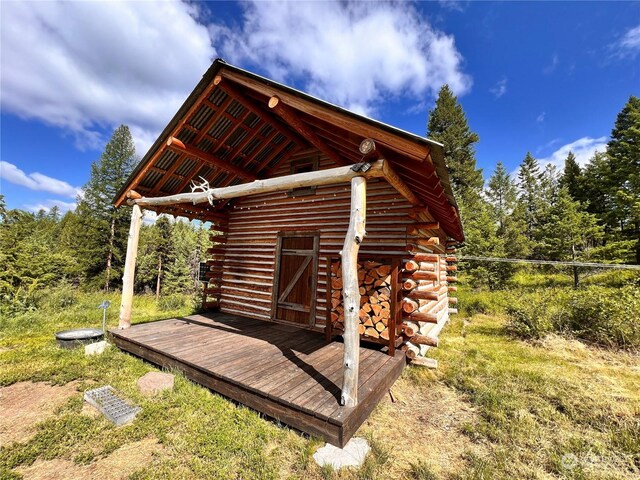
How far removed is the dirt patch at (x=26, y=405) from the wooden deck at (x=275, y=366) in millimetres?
1393

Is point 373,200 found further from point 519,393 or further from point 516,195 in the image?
point 516,195

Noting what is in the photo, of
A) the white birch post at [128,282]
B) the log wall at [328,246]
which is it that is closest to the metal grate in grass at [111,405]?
the white birch post at [128,282]

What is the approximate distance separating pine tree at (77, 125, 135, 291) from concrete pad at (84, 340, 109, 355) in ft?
63.9

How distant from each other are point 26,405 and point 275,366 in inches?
146

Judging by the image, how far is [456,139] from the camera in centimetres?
2452

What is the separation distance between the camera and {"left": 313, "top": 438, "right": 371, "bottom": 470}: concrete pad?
2990 mm

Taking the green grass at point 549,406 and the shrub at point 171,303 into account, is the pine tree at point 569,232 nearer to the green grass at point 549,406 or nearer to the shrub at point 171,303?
the green grass at point 549,406

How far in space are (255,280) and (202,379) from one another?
3.96 metres

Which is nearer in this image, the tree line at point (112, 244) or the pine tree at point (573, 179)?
→ the tree line at point (112, 244)

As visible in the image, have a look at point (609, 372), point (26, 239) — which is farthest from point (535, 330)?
point (26, 239)

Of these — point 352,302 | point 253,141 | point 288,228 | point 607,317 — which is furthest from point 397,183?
point 607,317

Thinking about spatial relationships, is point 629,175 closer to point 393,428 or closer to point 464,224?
point 464,224

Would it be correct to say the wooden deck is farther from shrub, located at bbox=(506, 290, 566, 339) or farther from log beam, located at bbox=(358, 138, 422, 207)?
shrub, located at bbox=(506, 290, 566, 339)

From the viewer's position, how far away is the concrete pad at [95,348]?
5.87 m
